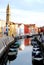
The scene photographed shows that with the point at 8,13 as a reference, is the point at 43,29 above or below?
below

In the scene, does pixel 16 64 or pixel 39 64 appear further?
pixel 16 64

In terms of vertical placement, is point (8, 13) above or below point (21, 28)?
above

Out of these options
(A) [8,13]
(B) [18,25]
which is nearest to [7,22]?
(A) [8,13]

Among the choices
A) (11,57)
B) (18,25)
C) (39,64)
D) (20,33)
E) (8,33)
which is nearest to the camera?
(39,64)

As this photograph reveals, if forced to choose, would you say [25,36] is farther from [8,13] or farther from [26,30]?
[8,13]

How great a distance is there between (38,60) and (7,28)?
21.1m

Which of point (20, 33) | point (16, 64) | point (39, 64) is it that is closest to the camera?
point (39, 64)

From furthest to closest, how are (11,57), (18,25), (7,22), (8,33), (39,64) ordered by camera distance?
(18,25) → (7,22) → (8,33) → (11,57) → (39,64)

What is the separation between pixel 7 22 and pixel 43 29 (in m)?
4.68

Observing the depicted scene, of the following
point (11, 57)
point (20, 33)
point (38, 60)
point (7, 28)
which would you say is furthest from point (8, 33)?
point (38, 60)

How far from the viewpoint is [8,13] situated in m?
32.5

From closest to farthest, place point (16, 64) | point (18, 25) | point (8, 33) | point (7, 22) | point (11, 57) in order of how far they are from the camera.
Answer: point (16, 64) < point (11, 57) < point (8, 33) < point (7, 22) < point (18, 25)

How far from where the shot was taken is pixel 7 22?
31750 mm

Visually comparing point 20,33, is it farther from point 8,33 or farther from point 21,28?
point 8,33
